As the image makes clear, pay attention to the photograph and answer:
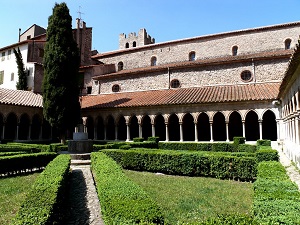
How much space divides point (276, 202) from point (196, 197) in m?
3.36

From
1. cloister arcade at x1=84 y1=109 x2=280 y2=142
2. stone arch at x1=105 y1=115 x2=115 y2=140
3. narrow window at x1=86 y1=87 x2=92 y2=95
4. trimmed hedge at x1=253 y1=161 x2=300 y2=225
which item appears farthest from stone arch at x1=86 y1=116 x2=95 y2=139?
trimmed hedge at x1=253 y1=161 x2=300 y2=225

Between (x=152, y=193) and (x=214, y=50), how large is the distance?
22318mm

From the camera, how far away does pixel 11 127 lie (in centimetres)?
2361

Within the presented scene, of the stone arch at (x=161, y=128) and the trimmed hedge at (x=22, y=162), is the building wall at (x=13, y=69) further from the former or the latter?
the trimmed hedge at (x=22, y=162)

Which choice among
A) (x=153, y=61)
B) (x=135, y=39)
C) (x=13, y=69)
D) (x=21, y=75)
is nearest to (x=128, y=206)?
(x=153, y=61)

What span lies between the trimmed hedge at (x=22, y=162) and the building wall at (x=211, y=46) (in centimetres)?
1992

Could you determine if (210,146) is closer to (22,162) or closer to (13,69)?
(22,162)

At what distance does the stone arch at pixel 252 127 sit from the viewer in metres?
21.6

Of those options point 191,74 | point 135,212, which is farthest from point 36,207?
point 191,74

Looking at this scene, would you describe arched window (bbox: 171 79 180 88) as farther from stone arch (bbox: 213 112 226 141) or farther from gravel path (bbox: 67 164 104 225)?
gravel path (bbox: 67 164 104 225)

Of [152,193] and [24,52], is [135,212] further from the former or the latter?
[24,52]

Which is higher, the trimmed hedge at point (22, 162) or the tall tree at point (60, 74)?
the tall tree at point (60, 74)

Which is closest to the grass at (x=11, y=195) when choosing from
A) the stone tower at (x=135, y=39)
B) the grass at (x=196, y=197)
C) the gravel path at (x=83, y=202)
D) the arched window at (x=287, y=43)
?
the gravel path at (x=83, y=202)

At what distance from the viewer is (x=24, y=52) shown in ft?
96.2
